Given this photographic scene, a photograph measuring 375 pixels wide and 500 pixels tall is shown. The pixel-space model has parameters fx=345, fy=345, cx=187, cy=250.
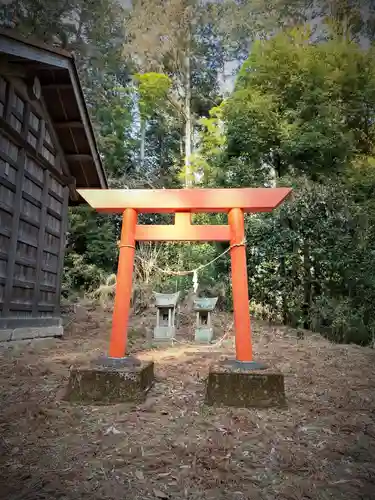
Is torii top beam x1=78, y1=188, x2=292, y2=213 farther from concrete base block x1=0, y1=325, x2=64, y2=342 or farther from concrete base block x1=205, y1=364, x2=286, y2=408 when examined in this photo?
concrete base block x1=0, y1=325, x2=64, y2=342

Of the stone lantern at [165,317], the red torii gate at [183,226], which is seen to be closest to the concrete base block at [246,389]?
the red torii gate at [183,226]

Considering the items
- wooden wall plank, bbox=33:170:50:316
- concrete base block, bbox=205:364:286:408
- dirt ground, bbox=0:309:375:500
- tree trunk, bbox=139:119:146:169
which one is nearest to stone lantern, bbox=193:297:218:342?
dirt ground, bbox=0:309:375:500

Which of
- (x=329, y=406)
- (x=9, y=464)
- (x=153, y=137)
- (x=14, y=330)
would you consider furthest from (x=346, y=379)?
(x=153, y=137)

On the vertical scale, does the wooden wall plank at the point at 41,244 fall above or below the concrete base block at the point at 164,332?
above

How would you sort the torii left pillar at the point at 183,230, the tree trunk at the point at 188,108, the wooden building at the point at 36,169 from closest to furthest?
the torii left pillar at the point at 183,230
the wooden building at the point at 36,169
the tree trunk at the point at 188,108

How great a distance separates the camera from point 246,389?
372cm

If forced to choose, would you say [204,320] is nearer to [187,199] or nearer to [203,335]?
[203,335]

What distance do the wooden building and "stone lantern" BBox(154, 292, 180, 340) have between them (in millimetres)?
2344

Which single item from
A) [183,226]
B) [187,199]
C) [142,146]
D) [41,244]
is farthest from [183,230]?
[142,146]

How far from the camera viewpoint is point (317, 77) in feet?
36.0

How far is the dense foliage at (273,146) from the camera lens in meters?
9.55

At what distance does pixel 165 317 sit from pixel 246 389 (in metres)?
5.18

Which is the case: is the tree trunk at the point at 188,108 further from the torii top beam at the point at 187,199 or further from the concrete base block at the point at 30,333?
the torii top beam at the point at 187,199

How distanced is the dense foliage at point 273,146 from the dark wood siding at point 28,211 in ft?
15.1
